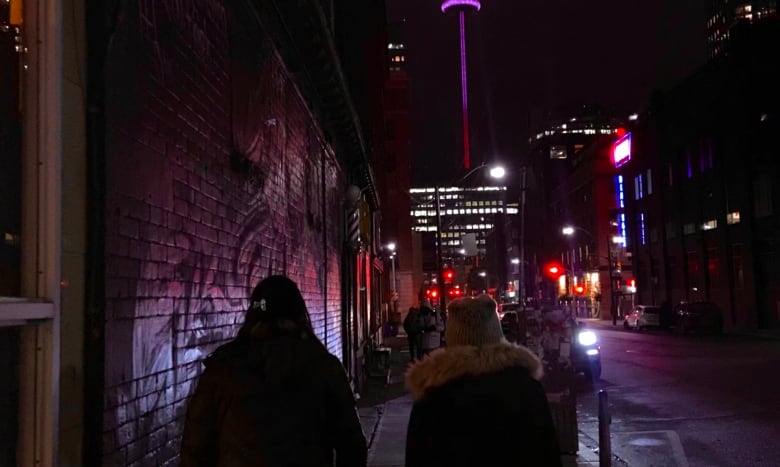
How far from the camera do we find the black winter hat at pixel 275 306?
3.12m

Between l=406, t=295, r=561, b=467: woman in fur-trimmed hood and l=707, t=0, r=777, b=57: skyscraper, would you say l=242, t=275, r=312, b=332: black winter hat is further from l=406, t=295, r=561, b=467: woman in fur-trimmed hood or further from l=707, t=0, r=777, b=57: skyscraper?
l=707, t=0, r=777, b=57: skyscraper

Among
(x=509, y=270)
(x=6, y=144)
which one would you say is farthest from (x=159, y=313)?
(x=509, y=270)

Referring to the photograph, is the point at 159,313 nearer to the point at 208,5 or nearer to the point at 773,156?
the point at 208,5

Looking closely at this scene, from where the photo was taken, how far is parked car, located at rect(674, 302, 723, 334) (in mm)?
39594

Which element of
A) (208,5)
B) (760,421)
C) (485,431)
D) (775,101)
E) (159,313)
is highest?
(775,101)

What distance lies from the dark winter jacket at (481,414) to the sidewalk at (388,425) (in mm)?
5914

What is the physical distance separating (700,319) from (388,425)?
32798mm

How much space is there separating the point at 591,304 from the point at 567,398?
6934 centimetres

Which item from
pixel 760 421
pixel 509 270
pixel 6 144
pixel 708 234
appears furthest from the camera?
pixel 509 270

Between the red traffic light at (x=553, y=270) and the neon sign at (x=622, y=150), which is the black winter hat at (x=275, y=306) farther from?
the neon sign at (x=622, y=150)

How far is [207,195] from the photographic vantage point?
5320 mm

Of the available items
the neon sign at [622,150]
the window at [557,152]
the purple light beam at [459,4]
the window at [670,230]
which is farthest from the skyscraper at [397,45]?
the window at [670,230]

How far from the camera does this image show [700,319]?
130ft

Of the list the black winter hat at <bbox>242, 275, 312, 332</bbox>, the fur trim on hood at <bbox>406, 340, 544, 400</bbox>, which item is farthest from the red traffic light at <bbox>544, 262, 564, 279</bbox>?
the black winter hat at <bbox>242, 275, 312, 332</bbox>
